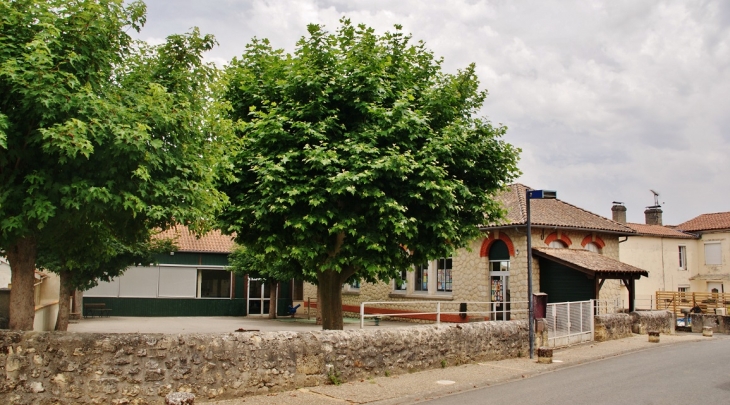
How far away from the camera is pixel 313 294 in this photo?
31.2 m

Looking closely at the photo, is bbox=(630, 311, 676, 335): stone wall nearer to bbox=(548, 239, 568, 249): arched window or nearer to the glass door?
bbox=(548, 239, 568, 249): arched window

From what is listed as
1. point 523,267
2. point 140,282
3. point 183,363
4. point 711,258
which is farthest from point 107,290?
point 711,258

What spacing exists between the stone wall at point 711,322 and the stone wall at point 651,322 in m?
2.93

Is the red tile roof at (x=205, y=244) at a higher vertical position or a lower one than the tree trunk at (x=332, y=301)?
higher

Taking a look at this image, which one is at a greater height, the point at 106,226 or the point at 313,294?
the point at 106,226

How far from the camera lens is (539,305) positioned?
587 inches

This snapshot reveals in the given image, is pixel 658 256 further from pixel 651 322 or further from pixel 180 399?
pixel 180 399

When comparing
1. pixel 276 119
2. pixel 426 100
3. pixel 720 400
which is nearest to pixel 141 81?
pixel 276 119

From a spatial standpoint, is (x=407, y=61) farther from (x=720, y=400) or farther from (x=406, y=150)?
(x=720, y=400)

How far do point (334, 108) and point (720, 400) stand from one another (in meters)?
8.40

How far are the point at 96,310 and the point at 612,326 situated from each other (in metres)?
21.7

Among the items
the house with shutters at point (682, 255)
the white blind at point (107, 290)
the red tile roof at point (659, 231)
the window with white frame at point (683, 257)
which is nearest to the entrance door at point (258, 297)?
the white blind at point (107, 290)

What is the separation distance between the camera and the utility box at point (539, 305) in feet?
48.1

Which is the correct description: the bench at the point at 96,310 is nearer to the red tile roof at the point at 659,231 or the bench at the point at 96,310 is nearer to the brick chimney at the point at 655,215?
the red tile roof at the point at 659,231
